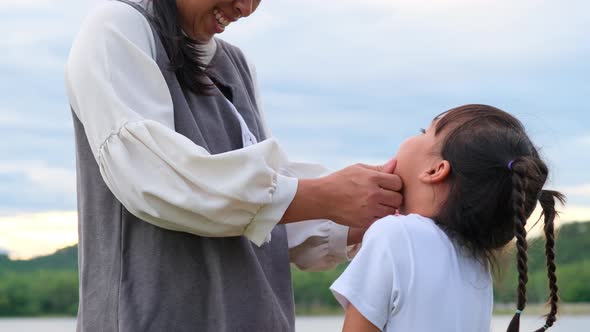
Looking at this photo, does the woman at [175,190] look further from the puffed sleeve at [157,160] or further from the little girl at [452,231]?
the little girl at [452,231]

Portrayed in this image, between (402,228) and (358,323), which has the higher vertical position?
(402,228)

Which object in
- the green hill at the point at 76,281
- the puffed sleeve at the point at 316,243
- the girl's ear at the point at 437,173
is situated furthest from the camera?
the green hill at the point at 76,281

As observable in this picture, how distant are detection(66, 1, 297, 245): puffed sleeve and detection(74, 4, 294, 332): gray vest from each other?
3.1 inches

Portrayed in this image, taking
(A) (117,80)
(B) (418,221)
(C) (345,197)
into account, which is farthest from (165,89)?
(B) (418,221)

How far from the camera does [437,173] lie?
79.0 inches

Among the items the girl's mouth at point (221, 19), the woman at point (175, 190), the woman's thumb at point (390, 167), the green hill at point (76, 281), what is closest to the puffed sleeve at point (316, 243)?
the woman at point (175, 190)

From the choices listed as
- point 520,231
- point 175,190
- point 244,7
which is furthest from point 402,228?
point 244,7

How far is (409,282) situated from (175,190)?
0.48m

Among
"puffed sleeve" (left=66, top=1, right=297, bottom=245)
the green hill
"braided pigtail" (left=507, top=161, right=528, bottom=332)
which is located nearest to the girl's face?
"braided pigtail" (left=507, top=161, right=528, bottom=332)

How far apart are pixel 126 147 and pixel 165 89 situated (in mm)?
179

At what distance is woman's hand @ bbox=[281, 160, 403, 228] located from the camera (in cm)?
200

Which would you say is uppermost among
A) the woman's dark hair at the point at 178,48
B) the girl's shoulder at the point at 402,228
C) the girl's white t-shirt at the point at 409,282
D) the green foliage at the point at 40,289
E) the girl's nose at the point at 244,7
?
the girl's nose at the point at 244,7

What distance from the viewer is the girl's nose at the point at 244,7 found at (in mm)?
2174

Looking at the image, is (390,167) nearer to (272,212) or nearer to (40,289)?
(272,212)
